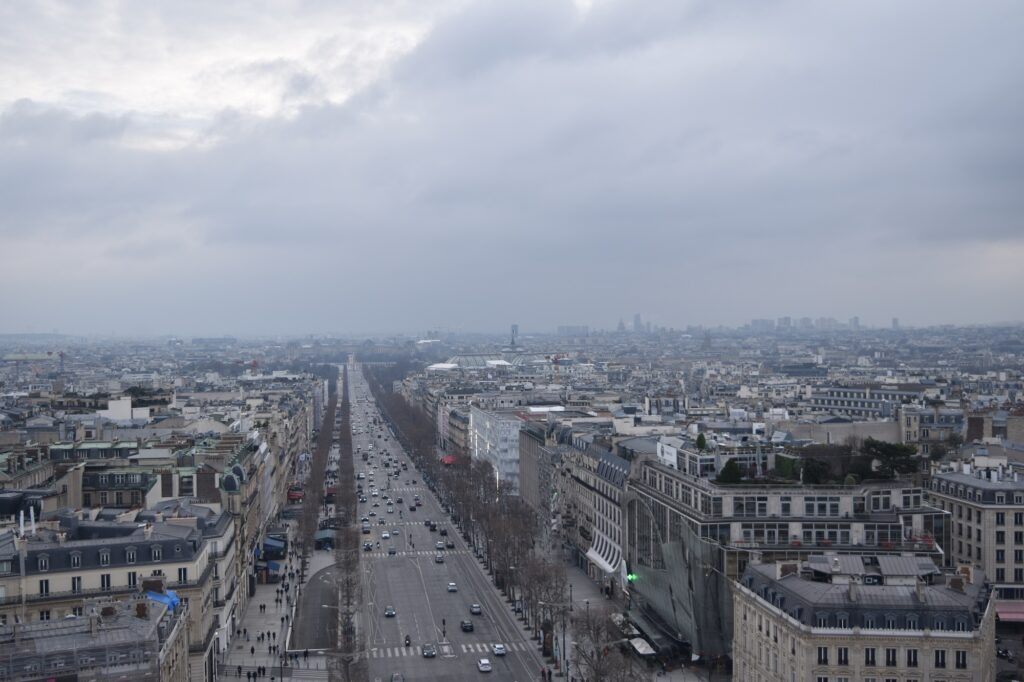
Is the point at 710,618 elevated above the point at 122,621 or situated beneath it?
situated beneath

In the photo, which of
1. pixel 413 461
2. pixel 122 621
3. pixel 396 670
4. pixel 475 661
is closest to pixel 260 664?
pixel 396 670

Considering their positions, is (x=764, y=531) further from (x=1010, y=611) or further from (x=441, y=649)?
(x=441, y=649)

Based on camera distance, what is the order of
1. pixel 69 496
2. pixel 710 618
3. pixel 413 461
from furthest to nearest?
pixel 413 461 < pixel 69 496 < pixel 710 618

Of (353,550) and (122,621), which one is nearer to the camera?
(122,621)

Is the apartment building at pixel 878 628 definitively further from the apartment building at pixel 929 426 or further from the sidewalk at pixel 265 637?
the apartment building at pixel 929 426

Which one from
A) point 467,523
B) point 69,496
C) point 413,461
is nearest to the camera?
point 69,496

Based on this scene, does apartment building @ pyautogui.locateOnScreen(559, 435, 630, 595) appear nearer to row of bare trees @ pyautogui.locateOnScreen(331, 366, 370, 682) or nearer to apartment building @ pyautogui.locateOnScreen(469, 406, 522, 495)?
row of bare trees @ pyautogui.locateOnScreen(331, 366, 370, 682)

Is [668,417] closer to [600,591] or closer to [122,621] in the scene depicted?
[600,591]
